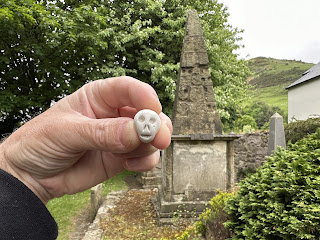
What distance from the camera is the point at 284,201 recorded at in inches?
92.0

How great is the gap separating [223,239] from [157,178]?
6.47 metres

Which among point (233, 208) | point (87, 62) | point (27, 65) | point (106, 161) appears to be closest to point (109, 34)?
point (87, 62)

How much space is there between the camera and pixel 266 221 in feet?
→ 7.52

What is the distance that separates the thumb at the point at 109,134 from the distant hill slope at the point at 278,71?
77035mm

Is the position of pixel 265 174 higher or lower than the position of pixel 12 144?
lower

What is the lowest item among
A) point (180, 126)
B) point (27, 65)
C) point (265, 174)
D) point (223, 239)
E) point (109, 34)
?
point (223, 239)

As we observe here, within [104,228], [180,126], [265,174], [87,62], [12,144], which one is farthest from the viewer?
[87,62]

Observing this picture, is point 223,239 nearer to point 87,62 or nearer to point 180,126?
point 180,126

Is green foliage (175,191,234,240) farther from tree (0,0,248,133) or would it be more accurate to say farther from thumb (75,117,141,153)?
tree (0,0,248,133)

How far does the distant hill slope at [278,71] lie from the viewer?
254 feet

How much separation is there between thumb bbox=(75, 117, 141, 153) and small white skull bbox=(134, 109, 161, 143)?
1.5 inches

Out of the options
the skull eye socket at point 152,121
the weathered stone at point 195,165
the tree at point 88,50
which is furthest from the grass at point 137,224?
the tree at point 88,50

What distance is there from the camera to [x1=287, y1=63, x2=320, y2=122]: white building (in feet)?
61.4

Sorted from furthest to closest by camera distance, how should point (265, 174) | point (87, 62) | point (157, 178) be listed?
point (87, 62)
point (157, 178)
point (265, 174)
